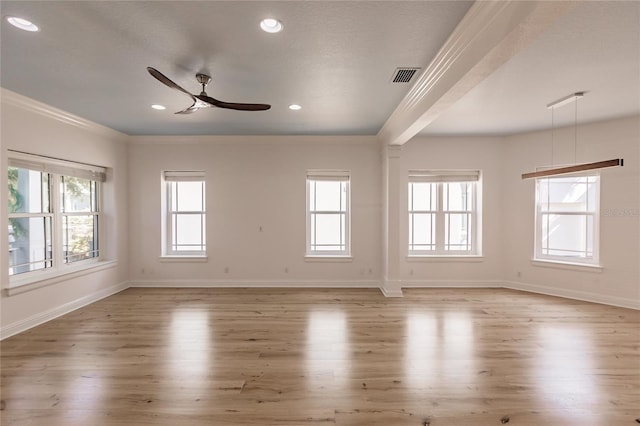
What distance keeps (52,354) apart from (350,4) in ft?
13.5

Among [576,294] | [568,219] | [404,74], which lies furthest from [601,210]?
[404,74]

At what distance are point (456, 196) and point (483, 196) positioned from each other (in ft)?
1.50

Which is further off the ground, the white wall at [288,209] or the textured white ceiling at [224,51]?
the textured white ceiling at [224,51]

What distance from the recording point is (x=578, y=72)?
108 inches

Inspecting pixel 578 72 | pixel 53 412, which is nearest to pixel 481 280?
pixel 578 72

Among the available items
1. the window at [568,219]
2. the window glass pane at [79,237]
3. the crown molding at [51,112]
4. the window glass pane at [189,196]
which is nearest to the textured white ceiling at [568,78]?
the window at [568,219]

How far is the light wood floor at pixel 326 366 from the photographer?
80.3 inches

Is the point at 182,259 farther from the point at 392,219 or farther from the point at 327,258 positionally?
the point at 392,219

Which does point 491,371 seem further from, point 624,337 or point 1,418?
point 1,418

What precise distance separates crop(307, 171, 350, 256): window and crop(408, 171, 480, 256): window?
4.15ft

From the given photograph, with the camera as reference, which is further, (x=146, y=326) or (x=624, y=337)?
(x=146, y=326)

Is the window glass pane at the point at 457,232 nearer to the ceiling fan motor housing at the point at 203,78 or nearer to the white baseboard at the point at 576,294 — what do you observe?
the white baseboard at the point at 576,294

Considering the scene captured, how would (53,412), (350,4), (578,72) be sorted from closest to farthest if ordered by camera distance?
(350,4)
(53,412)
(578,72)

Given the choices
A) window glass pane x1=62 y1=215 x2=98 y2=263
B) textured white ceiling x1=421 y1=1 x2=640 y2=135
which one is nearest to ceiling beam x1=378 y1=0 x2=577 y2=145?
textured white ceiling x1=421 y1=1 x2=640 y2=135
